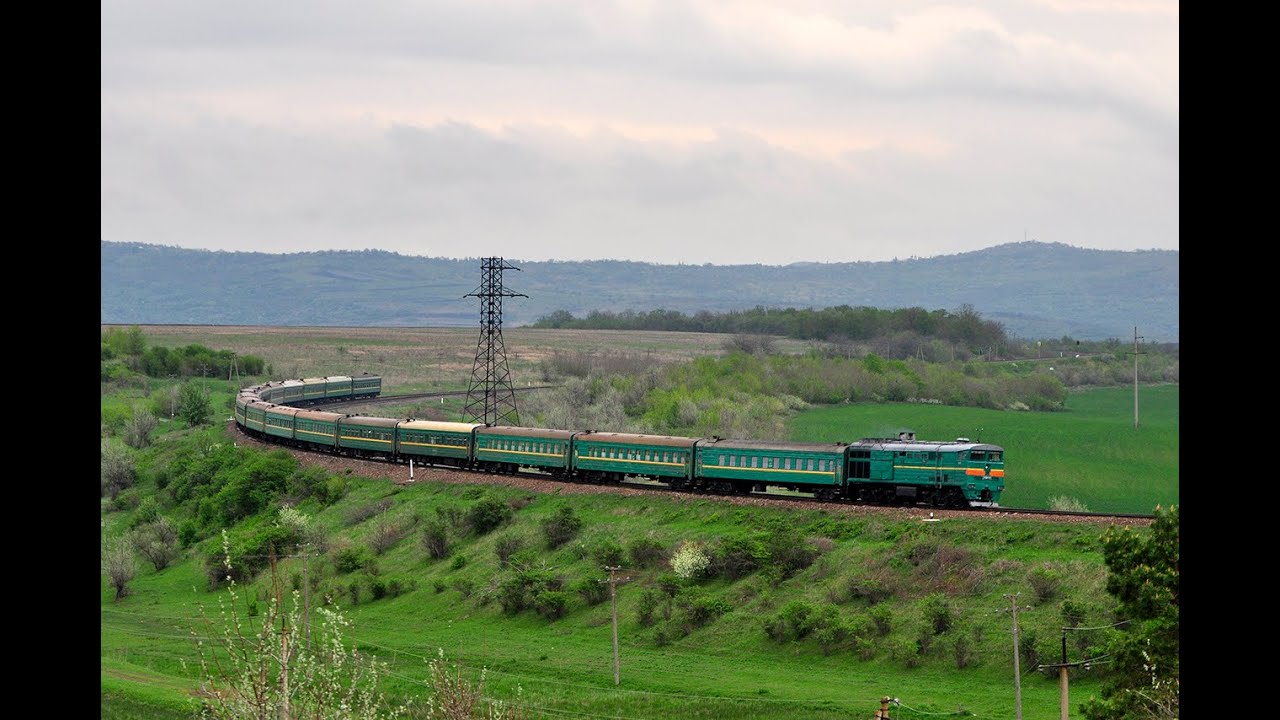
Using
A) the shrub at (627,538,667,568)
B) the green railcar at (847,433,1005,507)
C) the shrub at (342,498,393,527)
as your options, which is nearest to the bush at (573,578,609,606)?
the shrub at (627,538,667,568)

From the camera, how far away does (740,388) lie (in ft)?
433

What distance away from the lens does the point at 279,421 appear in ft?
311

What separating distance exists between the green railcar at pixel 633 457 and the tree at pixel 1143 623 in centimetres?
2913

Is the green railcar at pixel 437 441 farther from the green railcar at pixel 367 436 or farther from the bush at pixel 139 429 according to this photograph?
the bush at pixel 139 429

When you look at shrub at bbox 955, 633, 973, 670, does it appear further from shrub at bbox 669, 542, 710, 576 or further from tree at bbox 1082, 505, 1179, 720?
shrub at bbox 669, 542, 710, 576

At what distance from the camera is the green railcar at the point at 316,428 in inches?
3472

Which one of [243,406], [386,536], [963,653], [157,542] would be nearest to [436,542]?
[386,536]

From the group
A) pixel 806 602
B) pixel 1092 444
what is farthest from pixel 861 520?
pixel 1092 444

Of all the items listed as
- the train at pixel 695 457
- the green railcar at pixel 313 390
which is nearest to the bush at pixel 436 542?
the train at pixel 695 457

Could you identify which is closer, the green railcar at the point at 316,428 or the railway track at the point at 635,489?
the railway track at the point at 635,489

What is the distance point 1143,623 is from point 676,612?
22.3 meters

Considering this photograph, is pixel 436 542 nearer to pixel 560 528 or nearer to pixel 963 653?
pixel 560 528

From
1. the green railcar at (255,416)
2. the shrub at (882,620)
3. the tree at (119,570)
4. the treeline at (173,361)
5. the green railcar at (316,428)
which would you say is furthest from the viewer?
the treeline at (173,361)
